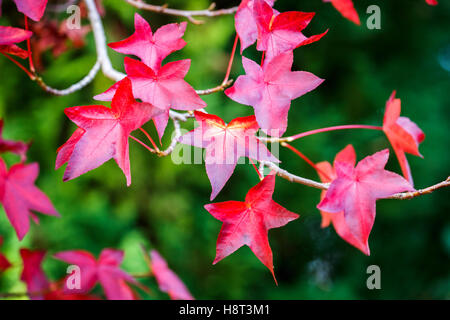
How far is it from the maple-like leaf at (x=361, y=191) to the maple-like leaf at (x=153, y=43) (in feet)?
1.02

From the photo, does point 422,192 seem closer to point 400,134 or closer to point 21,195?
point 400,134

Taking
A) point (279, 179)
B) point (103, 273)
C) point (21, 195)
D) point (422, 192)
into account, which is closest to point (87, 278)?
point (103, 273)

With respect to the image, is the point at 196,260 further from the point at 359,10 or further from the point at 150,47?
the point at 359,10

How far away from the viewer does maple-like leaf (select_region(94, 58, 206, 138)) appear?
20.9 inches

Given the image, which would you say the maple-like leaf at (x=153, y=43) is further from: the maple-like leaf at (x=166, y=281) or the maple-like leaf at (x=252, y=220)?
the maple-like leaf at (x=166, y=281)

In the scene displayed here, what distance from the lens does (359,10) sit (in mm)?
2703

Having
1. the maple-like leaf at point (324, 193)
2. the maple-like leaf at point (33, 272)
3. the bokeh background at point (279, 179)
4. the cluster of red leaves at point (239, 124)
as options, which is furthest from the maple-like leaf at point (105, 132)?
the bokeh background at point (279, 179)

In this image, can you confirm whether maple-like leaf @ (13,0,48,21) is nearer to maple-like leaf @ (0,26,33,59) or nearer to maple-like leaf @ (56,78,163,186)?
maple-like leaf @ (0,26,33,59)

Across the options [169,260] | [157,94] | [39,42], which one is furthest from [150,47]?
[169,260]

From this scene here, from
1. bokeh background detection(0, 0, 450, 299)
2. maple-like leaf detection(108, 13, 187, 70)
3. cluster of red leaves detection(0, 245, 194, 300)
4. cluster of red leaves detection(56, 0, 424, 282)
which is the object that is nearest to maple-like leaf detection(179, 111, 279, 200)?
cluster of red leaves detection(56, 0, 424, 282)

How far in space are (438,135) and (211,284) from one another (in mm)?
1824

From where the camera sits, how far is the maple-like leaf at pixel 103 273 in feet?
2.84

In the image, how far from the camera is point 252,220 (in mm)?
601

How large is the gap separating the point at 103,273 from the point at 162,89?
53cm
